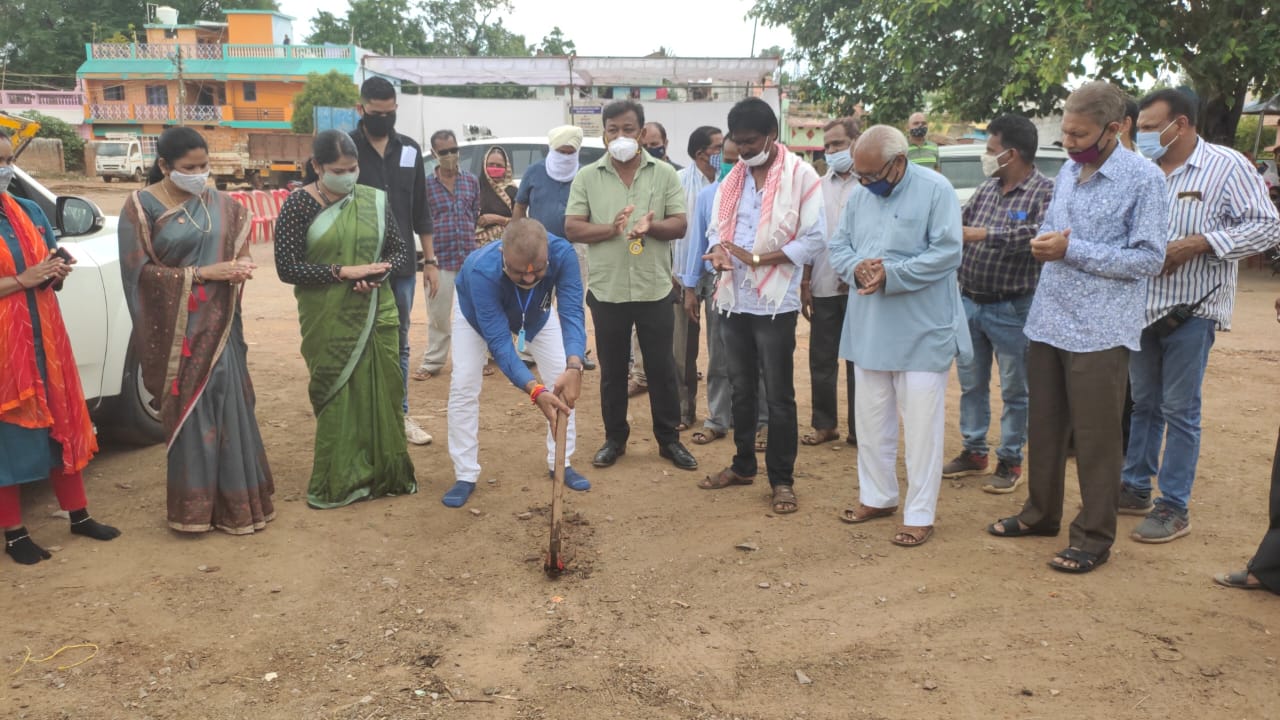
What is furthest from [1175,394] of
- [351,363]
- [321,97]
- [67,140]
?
[67,140]

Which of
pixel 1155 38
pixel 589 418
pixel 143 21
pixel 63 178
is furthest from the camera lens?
pixel 143 21

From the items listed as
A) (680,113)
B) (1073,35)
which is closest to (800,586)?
(1073,35)

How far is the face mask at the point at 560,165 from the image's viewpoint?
638 centimetres

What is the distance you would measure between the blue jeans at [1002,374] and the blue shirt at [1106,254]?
0.92m

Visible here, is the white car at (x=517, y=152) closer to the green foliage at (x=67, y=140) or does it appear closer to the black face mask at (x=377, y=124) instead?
the black face mask at (x=377, y=124)

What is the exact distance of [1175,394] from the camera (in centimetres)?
426

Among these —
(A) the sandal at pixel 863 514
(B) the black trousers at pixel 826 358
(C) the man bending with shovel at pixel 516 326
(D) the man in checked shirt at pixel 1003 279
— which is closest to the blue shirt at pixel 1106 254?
(D) the man in checked shirt at pixel 1003 279

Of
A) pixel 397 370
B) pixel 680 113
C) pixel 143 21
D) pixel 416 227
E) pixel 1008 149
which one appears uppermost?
pixel 143 21

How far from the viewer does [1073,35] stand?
38.9ft

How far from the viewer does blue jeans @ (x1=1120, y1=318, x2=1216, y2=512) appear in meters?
4.21

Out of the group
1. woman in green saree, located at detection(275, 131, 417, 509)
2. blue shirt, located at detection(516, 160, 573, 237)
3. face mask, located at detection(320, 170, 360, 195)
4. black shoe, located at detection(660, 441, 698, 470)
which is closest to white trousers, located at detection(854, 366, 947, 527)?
black shoe, located at detection(660, 441, 698, 470)

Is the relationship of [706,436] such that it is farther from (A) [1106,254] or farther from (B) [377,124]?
(A) [1106,254]

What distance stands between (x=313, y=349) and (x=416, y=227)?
1.30 meters

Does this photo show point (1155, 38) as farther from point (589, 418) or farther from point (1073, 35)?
point (589, 418)
